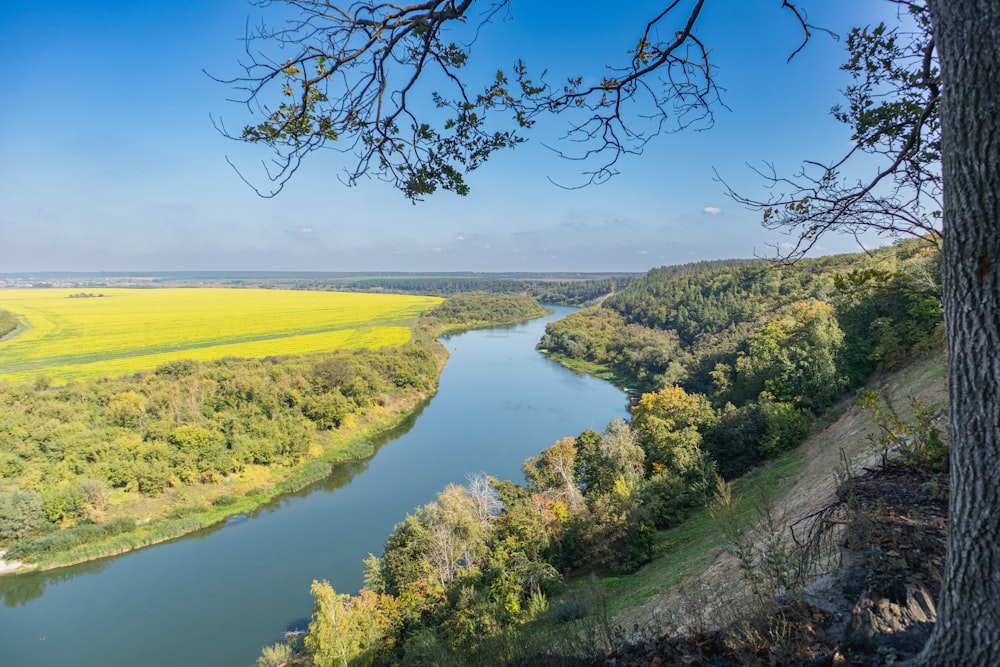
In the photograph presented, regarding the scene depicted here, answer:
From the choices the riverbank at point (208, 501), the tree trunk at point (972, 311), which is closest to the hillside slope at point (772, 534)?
the tree trunk at point (972, 311)

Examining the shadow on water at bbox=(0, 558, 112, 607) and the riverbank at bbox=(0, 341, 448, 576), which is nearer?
the shadow on water at bbox=(0, 558, 112, 607)

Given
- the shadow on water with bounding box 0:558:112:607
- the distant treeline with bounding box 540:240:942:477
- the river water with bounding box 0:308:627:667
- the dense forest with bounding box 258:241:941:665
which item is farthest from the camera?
the shadow on water with bounding box 0:558:112:607

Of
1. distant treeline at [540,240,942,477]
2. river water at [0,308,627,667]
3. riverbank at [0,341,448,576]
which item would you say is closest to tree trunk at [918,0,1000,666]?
distant treeline at [540,240,942,477]

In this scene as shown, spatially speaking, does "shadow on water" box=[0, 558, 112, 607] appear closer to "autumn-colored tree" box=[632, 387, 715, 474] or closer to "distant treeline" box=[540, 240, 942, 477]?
"autumn-colored tree" box=[632, 387, 715, 474]

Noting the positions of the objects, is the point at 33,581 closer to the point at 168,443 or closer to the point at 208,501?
the point at 208,501

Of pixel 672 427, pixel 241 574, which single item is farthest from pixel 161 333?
pixel 672 427

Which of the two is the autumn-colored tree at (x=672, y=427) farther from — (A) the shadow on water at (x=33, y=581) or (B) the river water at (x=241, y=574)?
(A) the shadow on water at (x=33, y=581)

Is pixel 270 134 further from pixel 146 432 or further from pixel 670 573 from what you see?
pixel 146 432

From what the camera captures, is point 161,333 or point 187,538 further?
point 161,333
